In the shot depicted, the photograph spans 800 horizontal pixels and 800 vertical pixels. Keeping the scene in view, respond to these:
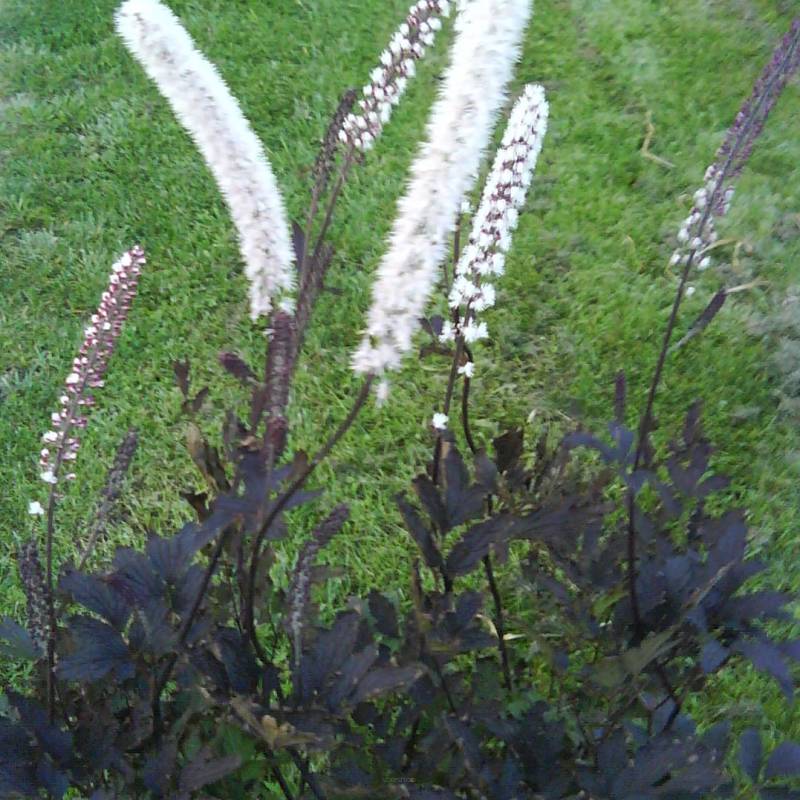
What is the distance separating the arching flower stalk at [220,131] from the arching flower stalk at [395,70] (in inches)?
7.7

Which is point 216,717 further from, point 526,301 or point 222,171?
point 526,301

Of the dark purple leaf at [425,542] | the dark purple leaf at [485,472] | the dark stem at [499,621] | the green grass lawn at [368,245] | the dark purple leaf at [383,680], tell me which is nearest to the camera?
the dark purple leaf at [383,680]

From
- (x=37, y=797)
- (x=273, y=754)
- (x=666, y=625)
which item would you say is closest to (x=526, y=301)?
(x=666, y=625)

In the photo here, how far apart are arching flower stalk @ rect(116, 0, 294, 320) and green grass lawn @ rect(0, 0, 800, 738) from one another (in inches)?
58.4

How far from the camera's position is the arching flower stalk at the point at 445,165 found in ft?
3.28

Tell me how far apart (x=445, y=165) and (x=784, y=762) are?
1.05m

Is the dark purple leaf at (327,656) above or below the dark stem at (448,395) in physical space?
below

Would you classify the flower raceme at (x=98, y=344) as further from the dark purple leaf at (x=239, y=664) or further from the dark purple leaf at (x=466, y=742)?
the dark purple leaf at (x=466, y=742)

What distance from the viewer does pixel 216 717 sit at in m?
1.46

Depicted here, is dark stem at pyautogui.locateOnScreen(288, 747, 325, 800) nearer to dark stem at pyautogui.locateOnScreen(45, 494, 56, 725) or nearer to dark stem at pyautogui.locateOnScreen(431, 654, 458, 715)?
dark stem at pyautogui.locateOnScreen(431, 654, 458, 715)

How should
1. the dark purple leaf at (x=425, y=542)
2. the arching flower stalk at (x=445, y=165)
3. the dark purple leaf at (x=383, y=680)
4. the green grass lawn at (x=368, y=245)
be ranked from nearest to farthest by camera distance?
the arching flower stalk at (x=445, y=165)
the dark purple leaf at (x=383, y=680)
the dark purple leaf at (x=425, y=542)
the green grass lawn at (x=368, y=245)

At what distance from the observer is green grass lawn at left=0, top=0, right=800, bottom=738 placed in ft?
9.33

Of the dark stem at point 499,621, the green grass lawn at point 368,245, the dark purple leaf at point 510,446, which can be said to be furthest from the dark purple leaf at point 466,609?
the green grass lawn at point 368,245

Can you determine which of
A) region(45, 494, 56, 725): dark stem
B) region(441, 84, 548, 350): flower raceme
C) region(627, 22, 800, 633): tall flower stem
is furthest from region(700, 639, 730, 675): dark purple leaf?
region(45, 494, 56, 725): dark stem
